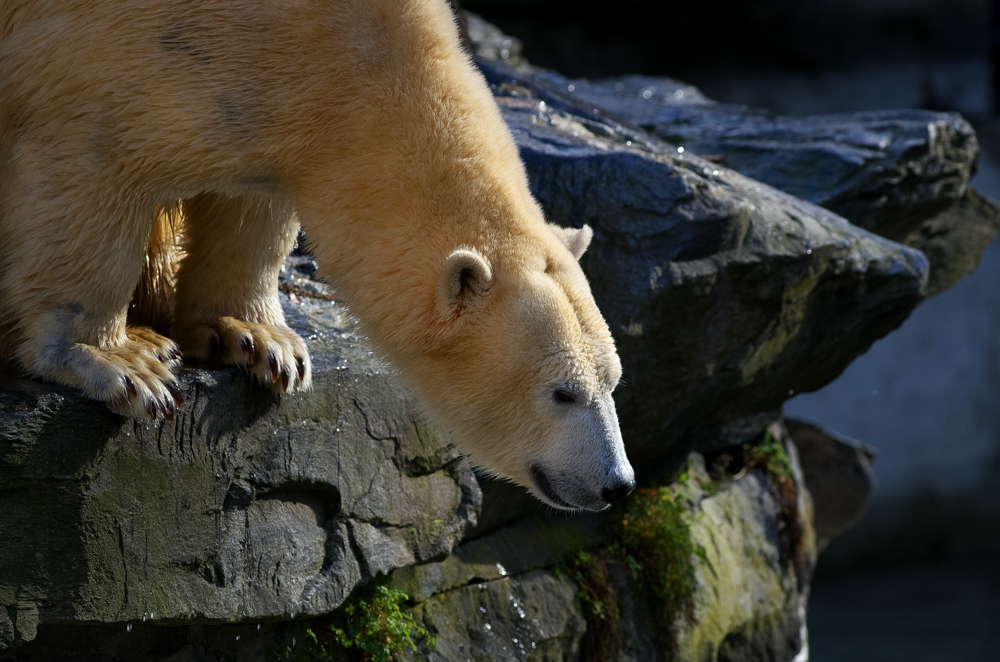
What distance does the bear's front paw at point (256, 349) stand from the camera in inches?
133

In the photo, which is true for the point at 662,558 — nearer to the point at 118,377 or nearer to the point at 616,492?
the point at 616,492

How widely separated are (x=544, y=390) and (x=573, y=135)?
2.36 m

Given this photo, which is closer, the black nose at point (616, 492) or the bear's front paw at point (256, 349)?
the black nose at point (616, 492)

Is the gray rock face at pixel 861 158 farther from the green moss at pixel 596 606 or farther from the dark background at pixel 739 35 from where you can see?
the dark background at pixel 739 35

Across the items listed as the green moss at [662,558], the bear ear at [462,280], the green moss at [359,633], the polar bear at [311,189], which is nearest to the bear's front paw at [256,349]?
the polar bear at [311,189]

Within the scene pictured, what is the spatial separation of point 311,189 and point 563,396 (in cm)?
96

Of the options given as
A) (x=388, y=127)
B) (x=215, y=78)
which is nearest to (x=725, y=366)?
(x=388, y=127)

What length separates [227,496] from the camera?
133 inches

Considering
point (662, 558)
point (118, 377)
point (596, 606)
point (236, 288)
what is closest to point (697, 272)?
point (662, 558)

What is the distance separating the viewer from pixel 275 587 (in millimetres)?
3518

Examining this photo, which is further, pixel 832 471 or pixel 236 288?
pixel 832 471

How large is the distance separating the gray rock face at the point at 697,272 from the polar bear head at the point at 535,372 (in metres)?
1.40

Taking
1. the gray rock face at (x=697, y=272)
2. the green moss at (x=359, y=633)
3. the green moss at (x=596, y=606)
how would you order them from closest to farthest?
the green moss at (x=359, y=633) < the gray rock face at (x=697, y=272) < the green moss at (x=596, y=606)

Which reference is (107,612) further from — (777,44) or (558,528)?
(777,44)
